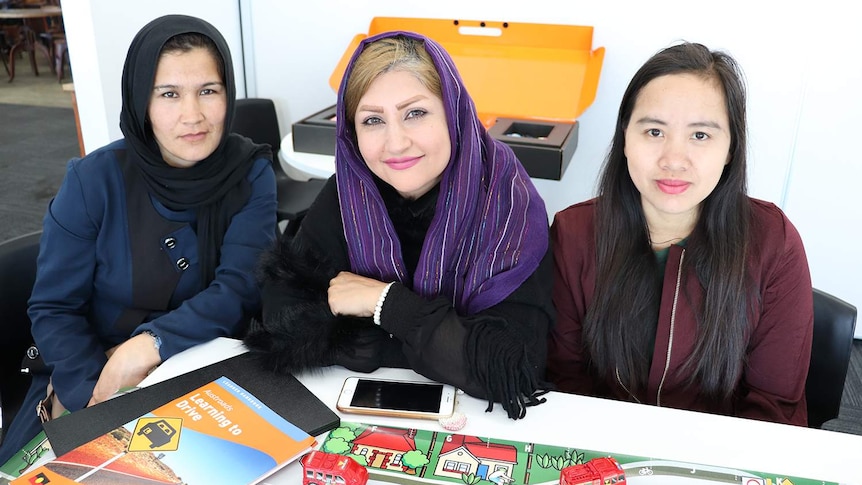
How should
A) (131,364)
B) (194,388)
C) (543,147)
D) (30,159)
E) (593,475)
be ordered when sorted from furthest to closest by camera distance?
(30,159)
(543,147)
(131,364)
(194,388)
(593,475)

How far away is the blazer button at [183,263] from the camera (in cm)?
154

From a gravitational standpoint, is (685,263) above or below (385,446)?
above

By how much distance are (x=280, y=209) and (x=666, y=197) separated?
1.59m

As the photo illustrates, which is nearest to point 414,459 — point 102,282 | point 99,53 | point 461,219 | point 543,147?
point 461,219

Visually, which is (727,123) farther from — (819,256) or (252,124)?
(252,124)

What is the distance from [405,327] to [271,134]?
2.00m

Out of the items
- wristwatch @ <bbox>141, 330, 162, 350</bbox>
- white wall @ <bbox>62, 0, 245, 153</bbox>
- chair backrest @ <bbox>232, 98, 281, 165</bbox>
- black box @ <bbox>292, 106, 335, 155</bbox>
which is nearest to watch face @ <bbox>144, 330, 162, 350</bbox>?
wristwatch @ <bbox>141, 330, 162, 350</bbox>

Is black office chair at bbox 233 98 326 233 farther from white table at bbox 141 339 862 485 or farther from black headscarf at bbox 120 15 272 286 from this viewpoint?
white table at bbox 141 339 862 485

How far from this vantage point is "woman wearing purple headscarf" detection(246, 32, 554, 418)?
1.18 m

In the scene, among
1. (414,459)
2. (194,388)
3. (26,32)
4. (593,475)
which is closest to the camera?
(593,475)

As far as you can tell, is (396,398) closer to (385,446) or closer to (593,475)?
(385,446)

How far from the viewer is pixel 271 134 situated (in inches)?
117

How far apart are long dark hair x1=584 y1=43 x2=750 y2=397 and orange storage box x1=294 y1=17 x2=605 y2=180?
0.77 m

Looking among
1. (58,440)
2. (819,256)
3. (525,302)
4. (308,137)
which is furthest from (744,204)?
(819,256)
